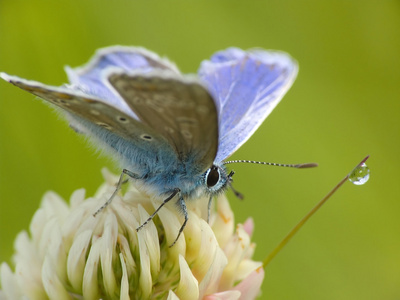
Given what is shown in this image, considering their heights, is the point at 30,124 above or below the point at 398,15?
below

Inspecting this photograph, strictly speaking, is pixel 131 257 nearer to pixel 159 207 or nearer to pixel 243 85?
pixel 159 207

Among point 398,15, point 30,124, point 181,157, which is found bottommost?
point 30,124

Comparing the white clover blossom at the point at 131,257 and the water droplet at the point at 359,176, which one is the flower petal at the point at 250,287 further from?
the water droplet at the point at 359,176

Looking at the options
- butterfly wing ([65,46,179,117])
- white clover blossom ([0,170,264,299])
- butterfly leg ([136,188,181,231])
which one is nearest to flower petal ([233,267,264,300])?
white clover blossom ([0,170,264,299])

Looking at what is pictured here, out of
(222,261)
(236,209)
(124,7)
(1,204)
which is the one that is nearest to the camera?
(222,261)

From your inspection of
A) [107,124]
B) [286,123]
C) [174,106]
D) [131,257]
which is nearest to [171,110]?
[174,106]

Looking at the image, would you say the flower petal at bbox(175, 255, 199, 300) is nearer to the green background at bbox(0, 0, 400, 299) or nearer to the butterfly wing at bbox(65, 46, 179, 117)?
Answer: the butterfly wing at bbox(65, 46, 179, 117)

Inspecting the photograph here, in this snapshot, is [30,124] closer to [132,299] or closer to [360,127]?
[132,299]

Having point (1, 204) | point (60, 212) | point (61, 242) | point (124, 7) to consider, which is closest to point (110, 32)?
point (124, 7)
